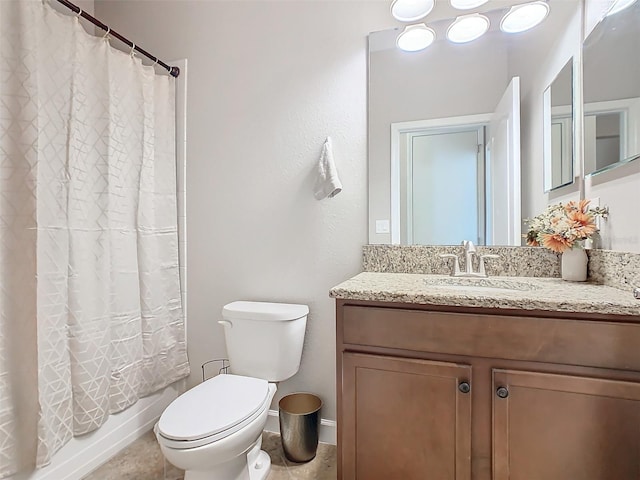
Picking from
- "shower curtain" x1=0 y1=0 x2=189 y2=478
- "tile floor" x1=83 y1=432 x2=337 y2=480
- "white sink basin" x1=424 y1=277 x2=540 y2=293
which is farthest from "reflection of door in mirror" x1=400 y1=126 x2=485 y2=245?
"shower curtain" x1=0 y1=0 x2=189 y2=478

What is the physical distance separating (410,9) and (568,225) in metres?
1.18

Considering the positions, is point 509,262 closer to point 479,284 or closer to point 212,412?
point 479,284

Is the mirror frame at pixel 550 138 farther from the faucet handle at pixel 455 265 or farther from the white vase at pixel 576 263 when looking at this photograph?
the faucet handle at pixel 455 265

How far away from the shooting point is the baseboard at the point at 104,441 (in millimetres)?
1471

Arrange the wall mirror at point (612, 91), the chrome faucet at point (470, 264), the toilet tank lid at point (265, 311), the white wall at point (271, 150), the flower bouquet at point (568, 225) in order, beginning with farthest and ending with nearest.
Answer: the white wall at point (271, 150), the toilet tank lid at point (265, 311), the chrome faucet at point (470, 264), the flower bouquet at point (568, 225), the wall mirror at point (612, 91)

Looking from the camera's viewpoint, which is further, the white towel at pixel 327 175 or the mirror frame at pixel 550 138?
the white towel at pixel 327 175

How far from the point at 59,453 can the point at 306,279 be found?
4.21 ft

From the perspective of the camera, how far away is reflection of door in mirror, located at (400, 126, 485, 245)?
5.36 ft

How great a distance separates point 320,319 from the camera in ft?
6.09

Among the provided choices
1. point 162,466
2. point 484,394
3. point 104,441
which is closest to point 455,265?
point 484,394

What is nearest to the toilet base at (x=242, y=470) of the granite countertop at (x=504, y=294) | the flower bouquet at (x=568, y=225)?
the granite countertop at (x=504, y=294)

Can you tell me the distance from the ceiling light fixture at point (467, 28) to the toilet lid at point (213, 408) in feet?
5.90

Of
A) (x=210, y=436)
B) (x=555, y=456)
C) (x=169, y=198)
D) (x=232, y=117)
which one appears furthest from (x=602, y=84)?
(x=169, y=198)

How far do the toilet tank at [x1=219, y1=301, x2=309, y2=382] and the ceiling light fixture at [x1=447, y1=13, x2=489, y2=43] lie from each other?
4.87ft
